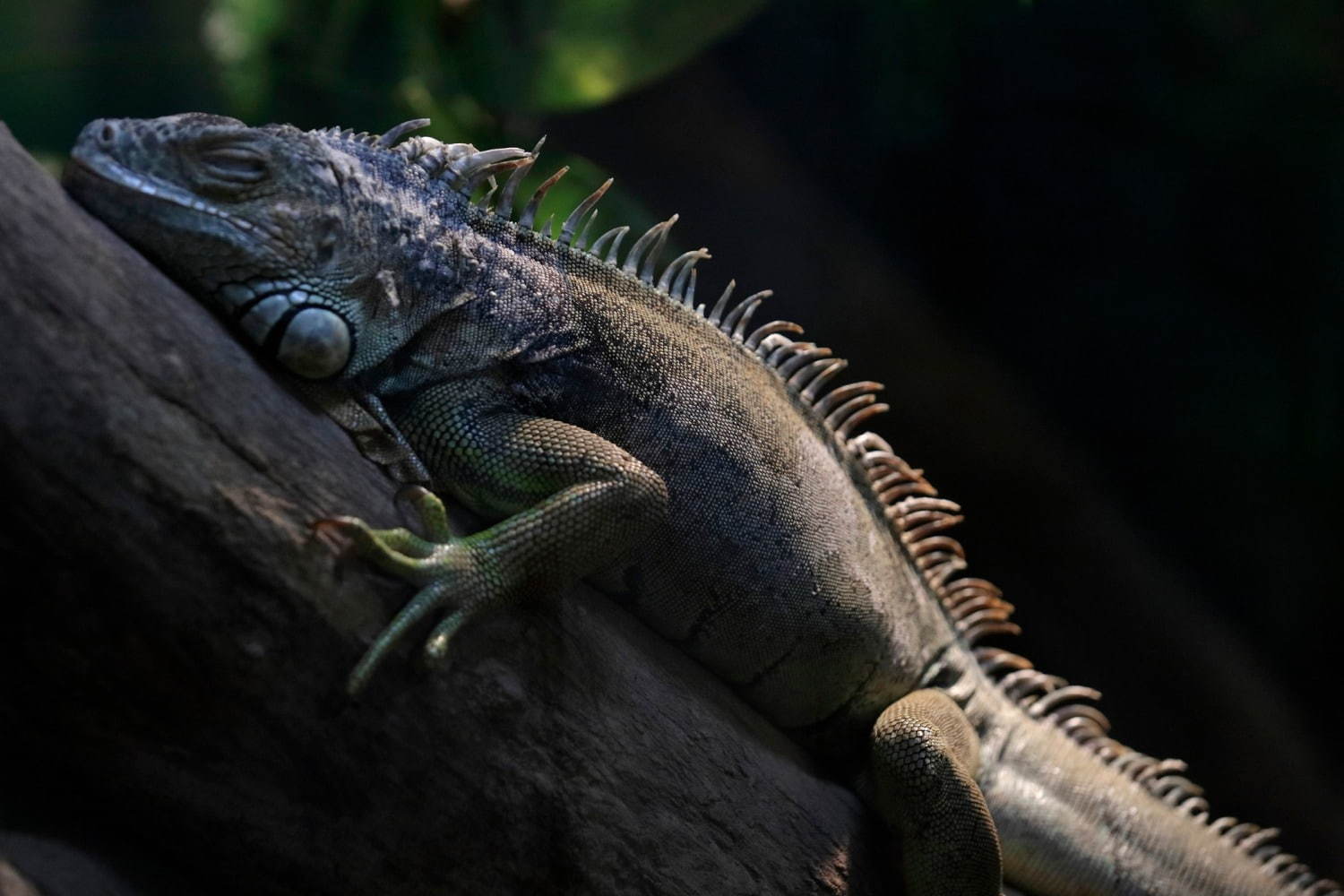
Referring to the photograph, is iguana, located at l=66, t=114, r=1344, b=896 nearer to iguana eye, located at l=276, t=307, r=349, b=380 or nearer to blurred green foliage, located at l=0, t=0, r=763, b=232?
iguana eye, located at l=276, t=307, r=349, b=380

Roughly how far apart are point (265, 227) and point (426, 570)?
885mm

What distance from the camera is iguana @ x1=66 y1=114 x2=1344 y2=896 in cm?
228

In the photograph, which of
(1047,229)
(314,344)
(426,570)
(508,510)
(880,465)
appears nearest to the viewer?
(426,570)

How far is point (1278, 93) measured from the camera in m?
5.20

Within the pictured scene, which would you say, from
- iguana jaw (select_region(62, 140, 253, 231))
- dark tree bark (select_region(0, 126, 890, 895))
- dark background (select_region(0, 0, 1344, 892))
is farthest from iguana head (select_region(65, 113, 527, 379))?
dark background (select_region(0, 0, 1344, 892))

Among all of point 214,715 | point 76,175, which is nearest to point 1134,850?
point 214,715

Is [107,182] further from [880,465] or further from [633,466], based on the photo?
[880,465]

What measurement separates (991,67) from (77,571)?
4.73 metres

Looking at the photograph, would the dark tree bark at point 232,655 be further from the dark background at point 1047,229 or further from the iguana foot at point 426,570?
the dark background at point 1047,229

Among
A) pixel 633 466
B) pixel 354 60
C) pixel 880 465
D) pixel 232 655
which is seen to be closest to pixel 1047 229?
pixel 880 465

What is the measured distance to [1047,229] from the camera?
5.38 metres

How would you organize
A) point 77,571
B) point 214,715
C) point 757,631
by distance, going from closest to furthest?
point 77,571 < point 214,715 < point 757,631

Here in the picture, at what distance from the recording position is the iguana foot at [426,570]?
208cm

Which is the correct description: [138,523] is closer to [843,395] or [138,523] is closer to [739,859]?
[739,859]
